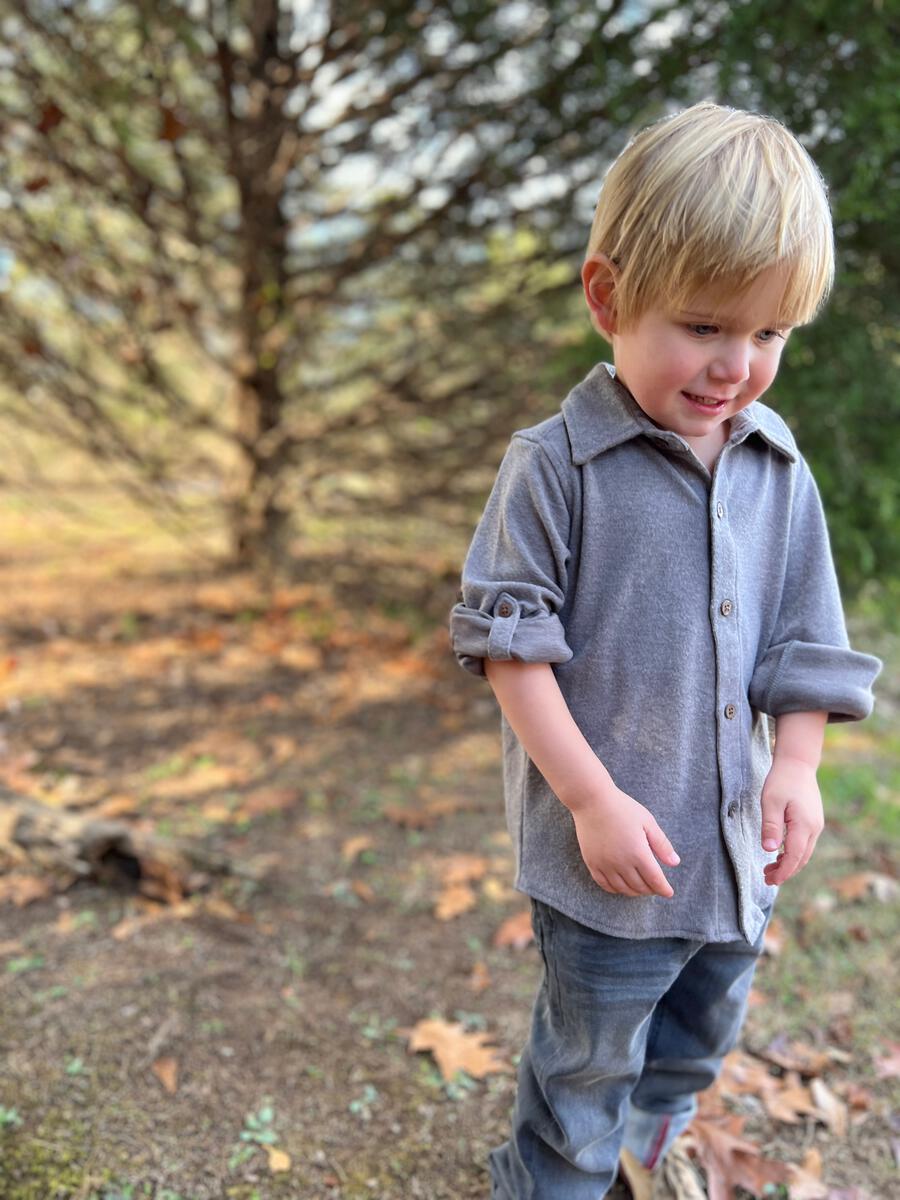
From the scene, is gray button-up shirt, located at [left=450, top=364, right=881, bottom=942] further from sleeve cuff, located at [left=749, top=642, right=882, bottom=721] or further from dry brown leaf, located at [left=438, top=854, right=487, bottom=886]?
dry brown leaf, located at [left=438, top=854, right=487, bottom=886]

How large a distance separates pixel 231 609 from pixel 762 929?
4185 mm

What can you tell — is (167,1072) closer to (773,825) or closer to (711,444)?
(773,825)

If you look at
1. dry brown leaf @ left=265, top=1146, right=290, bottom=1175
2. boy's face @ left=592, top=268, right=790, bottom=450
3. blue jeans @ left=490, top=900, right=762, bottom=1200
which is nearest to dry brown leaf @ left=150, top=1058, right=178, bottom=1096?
dry brown leaf @ left=265, top=1146, right=290, bottom=1175

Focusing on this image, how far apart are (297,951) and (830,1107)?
1.33 metres

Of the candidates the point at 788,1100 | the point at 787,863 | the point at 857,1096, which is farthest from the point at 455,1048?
the point at 787,863

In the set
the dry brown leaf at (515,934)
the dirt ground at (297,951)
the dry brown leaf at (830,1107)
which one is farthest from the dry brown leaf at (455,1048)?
the dry brown leaf at (830,1107)

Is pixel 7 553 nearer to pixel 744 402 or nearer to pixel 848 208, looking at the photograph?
pixel 848 208

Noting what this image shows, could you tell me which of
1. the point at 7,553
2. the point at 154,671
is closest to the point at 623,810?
the point at 154,671

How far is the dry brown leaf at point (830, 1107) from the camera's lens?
2211 mm

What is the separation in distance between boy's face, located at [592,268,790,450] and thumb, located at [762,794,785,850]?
53 cm

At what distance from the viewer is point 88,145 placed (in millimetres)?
4469

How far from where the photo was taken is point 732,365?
1310mm

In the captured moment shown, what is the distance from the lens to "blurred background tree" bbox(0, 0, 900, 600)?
3.35 metres

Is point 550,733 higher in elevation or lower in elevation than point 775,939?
higher
